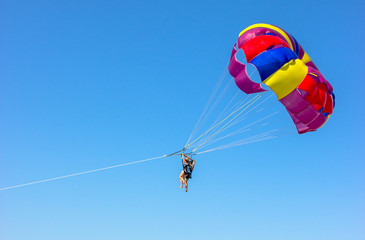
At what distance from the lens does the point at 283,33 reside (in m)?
17.1

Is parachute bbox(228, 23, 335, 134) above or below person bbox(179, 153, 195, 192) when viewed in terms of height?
above

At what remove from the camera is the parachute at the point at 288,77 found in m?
15.7

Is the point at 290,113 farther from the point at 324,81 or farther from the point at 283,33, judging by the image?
the point at 283,33

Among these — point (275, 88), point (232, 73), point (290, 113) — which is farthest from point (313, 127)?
point (232, 73)

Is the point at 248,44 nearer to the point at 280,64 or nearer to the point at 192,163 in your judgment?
the point at 280,64

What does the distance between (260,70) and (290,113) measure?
2.78 m

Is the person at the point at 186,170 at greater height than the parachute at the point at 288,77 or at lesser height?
lesser

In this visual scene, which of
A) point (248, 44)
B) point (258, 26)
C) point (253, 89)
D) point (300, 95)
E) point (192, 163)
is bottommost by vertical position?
point (192, 163)

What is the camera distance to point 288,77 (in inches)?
620

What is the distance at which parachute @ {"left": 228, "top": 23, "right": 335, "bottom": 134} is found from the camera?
51.4 feet

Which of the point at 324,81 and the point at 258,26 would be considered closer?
the point at 324,81

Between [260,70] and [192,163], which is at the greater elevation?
[260,70]

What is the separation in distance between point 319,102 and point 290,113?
1702 mm

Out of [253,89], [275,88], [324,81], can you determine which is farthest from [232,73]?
[324,81]
